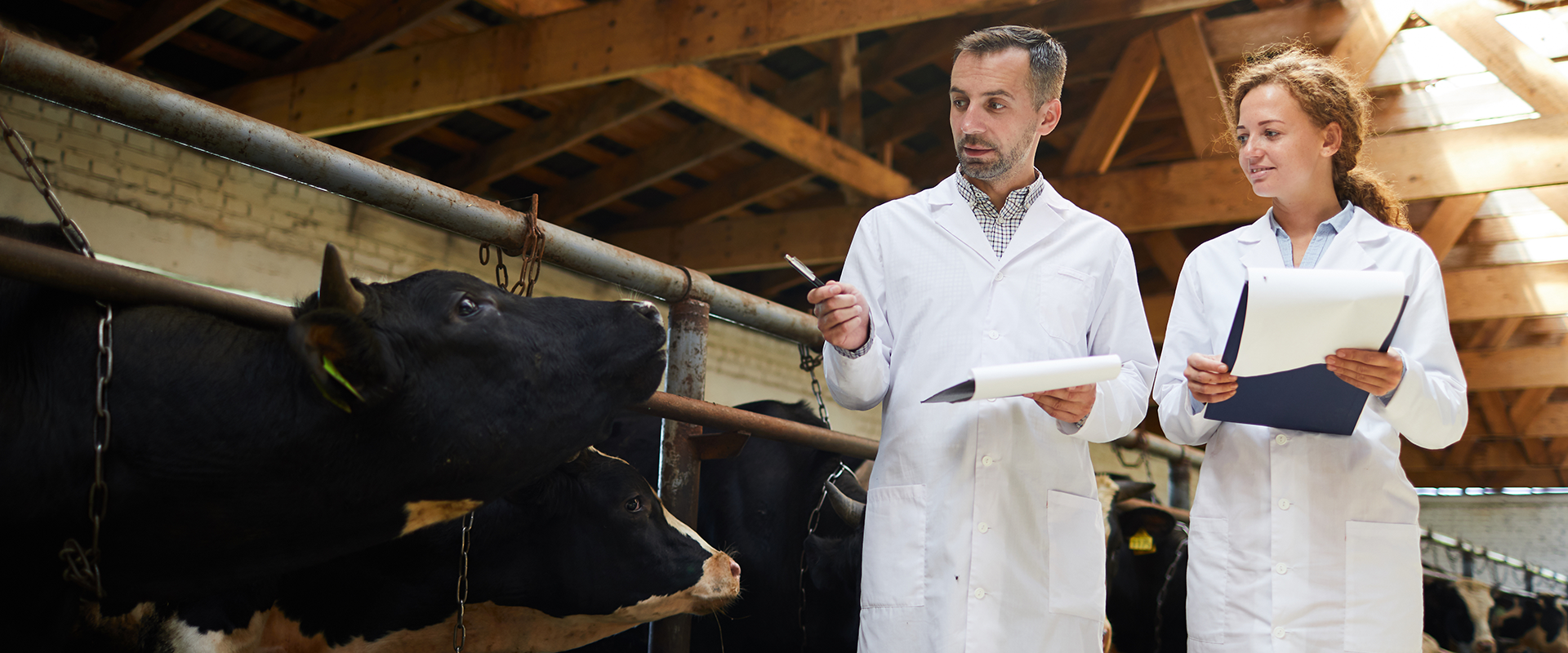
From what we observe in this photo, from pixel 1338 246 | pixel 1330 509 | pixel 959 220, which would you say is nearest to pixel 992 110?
pixel 959 220

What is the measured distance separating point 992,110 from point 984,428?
25.2 inches

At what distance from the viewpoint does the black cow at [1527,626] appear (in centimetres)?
1070

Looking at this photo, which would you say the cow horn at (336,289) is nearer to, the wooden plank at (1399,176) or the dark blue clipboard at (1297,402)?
the dark blue clipboard at (1297,402)

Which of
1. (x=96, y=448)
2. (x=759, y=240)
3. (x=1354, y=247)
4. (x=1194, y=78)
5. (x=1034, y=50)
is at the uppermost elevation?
(x=1194, y=78)

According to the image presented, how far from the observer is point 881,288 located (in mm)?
2316

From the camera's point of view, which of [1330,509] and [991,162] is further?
[991,162]

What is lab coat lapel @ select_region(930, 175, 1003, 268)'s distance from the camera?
222cm

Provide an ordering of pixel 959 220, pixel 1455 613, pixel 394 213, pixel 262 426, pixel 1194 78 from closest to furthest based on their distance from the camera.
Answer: pixel 262 426, pixel 959 220, pixel 394 213, pixel 1194 78, pixel 1455 613

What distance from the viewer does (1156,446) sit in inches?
220

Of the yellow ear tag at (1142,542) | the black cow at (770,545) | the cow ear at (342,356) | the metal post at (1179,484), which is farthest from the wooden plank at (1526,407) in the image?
the cow ear at (342,356)

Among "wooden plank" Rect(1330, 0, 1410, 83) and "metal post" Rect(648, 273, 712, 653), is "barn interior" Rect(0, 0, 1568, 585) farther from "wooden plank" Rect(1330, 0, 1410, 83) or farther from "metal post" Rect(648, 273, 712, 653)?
"metal post" Rect(648, 273, 712, 653)

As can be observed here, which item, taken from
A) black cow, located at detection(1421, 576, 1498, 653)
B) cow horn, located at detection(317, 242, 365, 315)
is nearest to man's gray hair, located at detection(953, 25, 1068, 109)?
cow horn, located at detection(317, 242, 365, 315)

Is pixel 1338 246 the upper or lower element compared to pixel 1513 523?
upper

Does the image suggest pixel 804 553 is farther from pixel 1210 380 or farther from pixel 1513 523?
pixel 1513 523
